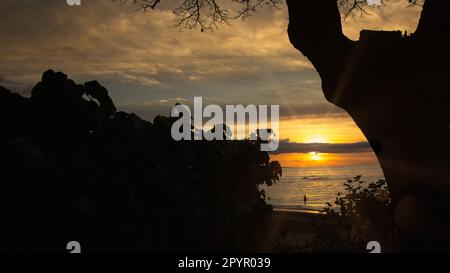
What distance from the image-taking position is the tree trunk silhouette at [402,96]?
618cm

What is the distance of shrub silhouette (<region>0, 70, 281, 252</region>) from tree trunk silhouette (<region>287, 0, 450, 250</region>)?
294cm

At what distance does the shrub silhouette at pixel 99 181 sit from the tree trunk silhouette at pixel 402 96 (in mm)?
2941

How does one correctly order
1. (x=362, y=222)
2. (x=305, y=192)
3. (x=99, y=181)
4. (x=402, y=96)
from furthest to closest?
(x=305, y=192) → (x=362, y=222) → (x=99, y=181) → (x=402, y=96)

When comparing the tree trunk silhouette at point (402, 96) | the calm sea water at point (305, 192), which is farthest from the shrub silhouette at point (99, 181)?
the calm sea water at point (305, 192)

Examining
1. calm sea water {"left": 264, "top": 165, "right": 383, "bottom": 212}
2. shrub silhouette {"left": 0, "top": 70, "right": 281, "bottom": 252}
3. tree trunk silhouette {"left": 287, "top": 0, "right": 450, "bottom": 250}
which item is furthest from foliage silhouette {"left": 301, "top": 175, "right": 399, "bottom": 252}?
calm sea water {"left": 264, "top": 165, "right": 383, "bottom": 212}

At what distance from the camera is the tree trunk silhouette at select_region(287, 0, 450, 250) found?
20.3 ft

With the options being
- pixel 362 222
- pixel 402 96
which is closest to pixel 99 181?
pixel 402 96

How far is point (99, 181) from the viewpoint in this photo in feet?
24.6

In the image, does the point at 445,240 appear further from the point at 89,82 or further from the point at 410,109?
the point at 89,82

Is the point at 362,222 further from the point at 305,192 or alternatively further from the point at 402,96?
the point at 305,192

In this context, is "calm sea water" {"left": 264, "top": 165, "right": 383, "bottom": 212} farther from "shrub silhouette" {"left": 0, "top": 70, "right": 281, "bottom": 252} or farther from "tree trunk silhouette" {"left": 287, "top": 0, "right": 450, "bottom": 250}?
"tree trunk silhouette" {"left": 287, "top": 0, "right": 450, "bottom": 250}

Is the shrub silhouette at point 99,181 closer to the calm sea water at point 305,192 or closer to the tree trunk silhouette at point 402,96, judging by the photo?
the tree trunk silhouette at point 402,96

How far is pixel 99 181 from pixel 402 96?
4.23 metres

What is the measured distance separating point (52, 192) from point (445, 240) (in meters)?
5.15
